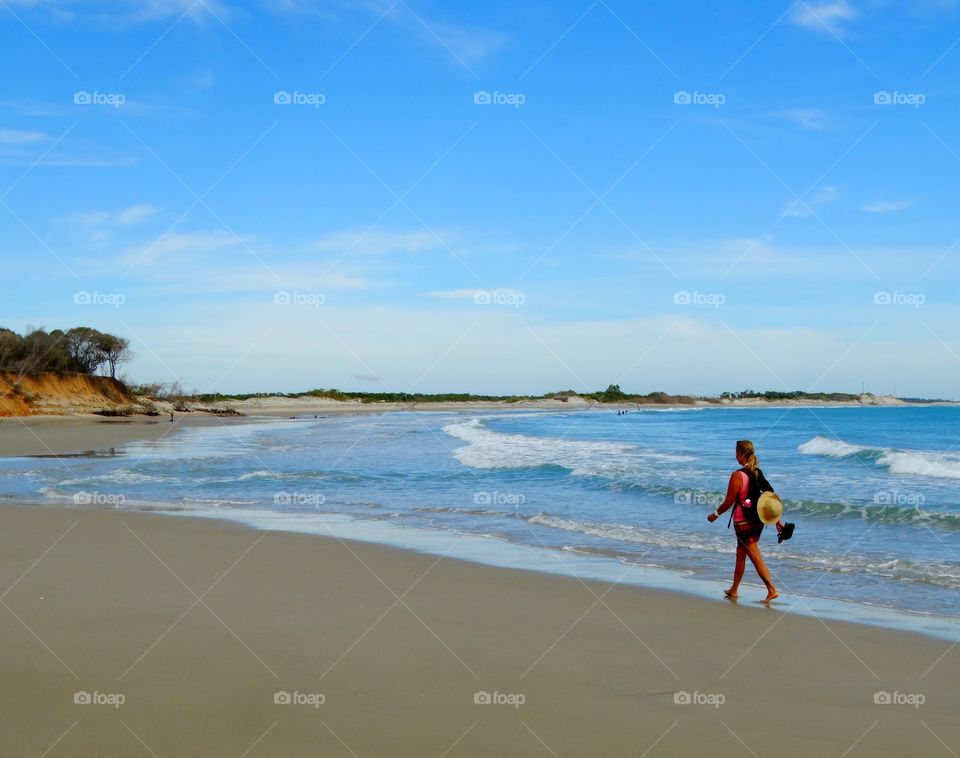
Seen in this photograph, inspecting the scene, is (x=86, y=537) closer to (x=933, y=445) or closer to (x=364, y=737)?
(x=364, y=737)

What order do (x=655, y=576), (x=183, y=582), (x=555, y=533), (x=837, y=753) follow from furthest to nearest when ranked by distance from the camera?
1. (x=555, y=533)
2. (x=655, y=576)
3. (x=183, y=582)
4. (x=837, y=753)

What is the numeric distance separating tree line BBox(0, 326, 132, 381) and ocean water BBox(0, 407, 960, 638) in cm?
2735

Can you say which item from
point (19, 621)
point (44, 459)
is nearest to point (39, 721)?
point (19, 621)

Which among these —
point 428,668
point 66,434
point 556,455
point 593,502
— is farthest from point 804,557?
point 66,434

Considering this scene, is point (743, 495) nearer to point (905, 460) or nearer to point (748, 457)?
point (748, 457)

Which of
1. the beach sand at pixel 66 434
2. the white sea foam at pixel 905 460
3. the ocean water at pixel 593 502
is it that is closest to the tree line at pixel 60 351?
the beach sand at pixel 66 434

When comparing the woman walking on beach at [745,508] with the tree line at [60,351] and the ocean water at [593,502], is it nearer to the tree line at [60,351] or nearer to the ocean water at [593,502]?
the ocean water at [593,502]

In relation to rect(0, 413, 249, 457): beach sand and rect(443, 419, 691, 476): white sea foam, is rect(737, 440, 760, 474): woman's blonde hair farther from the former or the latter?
rect(0, 413, 249, 457): beach sand

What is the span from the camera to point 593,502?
16.4 metres

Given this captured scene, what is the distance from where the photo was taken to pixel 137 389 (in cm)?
6788

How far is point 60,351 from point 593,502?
51074mm

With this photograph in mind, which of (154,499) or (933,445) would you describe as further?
(933,445)

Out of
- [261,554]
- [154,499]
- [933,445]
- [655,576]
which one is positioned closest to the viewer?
[655,576]

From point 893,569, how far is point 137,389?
65901 millimetres
